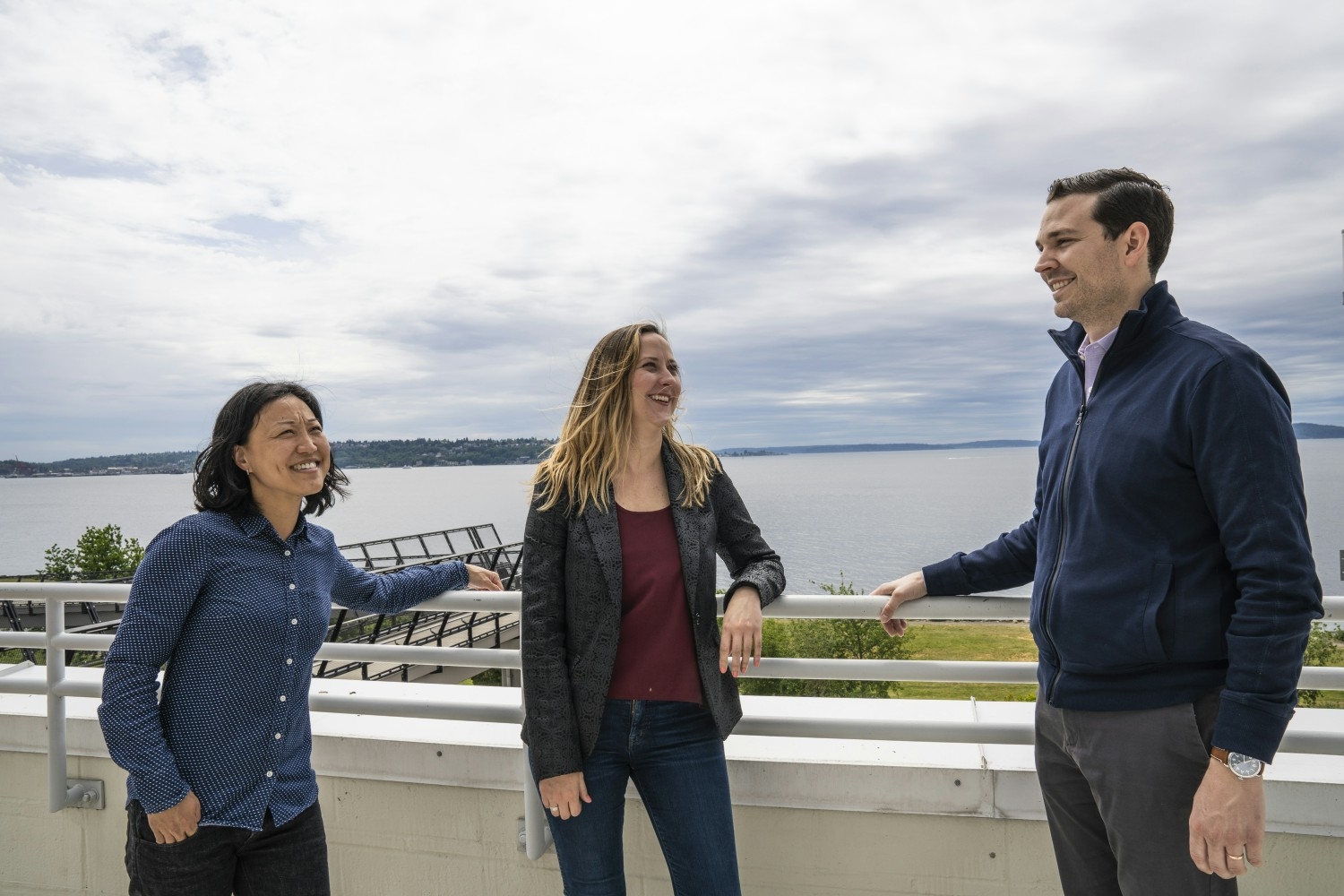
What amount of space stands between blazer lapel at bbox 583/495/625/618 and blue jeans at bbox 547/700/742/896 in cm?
28

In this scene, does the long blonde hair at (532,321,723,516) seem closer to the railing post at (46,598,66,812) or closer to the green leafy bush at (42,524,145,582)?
the railing post at (46,598,66,812)

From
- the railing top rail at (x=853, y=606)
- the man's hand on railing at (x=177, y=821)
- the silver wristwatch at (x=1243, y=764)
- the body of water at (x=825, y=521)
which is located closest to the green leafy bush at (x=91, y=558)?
the body of water at (x=825, y=521)

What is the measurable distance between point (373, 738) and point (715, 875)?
1.40 m

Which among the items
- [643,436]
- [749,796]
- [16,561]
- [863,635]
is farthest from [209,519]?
[16,561]

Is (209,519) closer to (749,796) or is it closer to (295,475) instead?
(295,475)

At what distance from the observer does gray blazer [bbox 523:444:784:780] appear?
220 centimetres

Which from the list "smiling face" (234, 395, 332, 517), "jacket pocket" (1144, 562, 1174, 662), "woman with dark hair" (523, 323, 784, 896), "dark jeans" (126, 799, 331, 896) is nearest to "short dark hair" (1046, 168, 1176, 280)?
"jacket pocket" (1144, 562, 1174, 662)

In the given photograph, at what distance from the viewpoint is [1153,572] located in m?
1.77

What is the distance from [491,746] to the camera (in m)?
2.98

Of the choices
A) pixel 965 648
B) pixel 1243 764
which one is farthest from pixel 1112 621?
pixel 965 648

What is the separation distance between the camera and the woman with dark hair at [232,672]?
2039 mm

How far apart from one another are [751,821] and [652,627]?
93cm

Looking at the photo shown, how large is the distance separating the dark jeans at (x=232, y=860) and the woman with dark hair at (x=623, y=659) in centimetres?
62

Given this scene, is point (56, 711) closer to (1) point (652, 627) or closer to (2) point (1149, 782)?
(1) point (652, 627)
